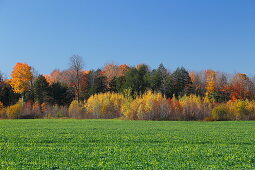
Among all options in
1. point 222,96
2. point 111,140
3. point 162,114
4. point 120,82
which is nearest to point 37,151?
point 111,140

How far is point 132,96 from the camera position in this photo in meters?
65.6

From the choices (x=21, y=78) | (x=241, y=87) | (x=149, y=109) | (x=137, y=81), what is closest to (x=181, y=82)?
(x=137, y=81)

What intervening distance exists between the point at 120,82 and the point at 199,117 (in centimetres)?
2447

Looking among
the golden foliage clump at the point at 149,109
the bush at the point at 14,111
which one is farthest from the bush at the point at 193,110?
the bush at the point at 14,111

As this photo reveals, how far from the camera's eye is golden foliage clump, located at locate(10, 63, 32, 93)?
6556 cm

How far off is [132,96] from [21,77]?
1019 inches

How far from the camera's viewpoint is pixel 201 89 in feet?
254

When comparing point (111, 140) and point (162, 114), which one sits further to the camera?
point (162, 114)

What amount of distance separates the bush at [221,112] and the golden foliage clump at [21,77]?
41.1m

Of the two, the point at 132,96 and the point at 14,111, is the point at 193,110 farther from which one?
the point at 14,111

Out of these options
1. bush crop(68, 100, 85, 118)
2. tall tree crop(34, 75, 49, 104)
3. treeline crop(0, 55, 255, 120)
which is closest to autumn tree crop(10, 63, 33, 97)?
treeline crop(0, 55, 255, 120)

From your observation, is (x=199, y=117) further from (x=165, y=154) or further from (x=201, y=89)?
(x=165, y=154)

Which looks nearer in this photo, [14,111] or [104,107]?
[14,111]

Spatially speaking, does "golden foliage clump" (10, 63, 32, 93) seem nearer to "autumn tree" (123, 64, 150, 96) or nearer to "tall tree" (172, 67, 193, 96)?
"autumn tree" (123, 64, 150, 96)
